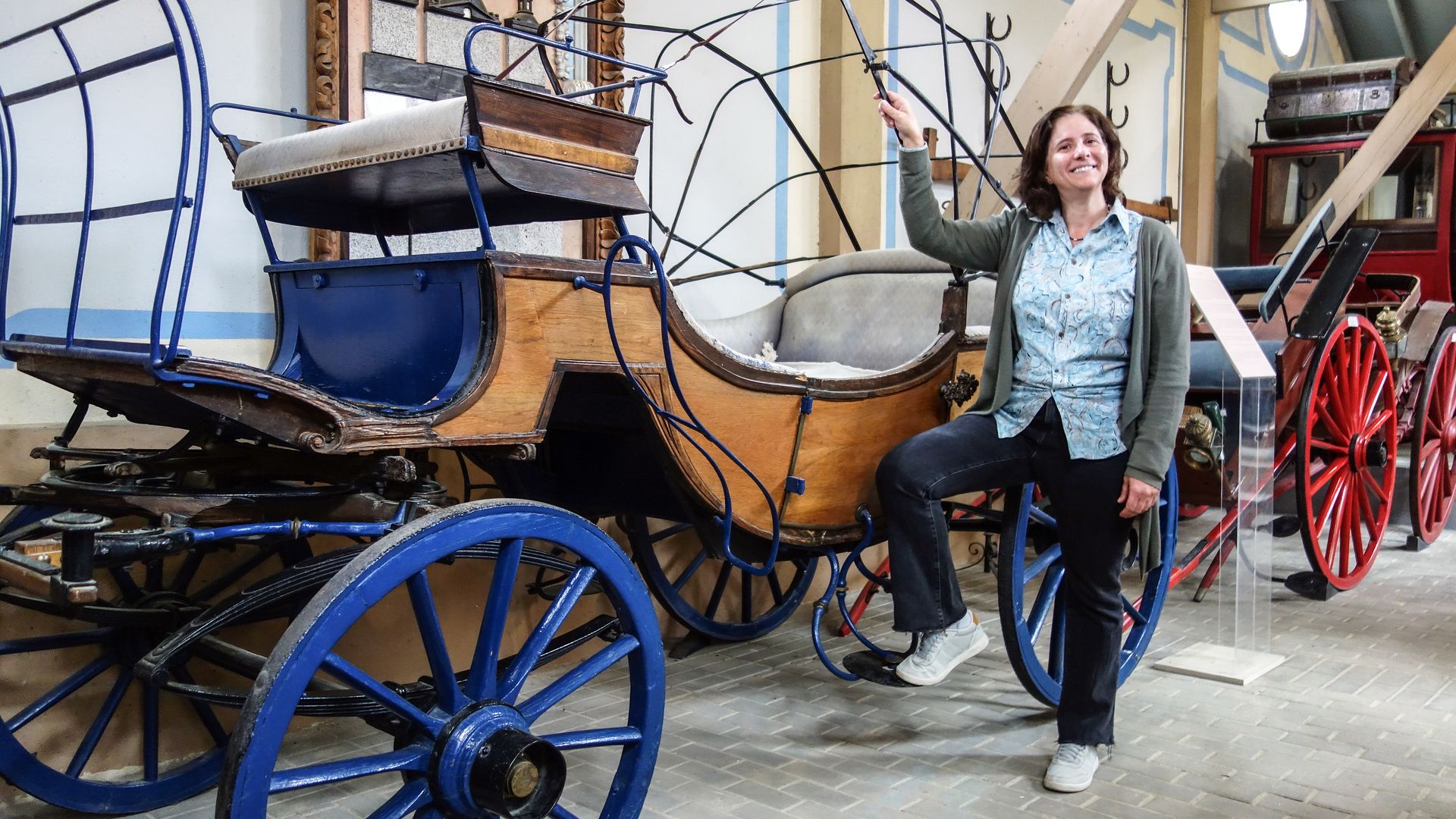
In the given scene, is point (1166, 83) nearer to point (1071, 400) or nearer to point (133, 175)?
point (1071, 400)

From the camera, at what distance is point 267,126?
277 centimetres

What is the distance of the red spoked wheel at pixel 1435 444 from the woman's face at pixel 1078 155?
294 centimetres

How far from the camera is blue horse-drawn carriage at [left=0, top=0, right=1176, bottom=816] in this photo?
5.81ft

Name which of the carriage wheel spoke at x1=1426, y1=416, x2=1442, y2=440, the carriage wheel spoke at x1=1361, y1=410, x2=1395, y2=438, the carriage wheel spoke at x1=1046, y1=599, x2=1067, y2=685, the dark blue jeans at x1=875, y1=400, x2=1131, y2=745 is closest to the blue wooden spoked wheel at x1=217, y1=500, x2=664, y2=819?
the dark blue jeans at x1=875, y1=400, x2=1131, y2=745

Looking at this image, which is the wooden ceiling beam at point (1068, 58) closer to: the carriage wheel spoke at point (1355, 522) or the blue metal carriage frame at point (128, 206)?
the carriage wheel spoke at point (1355, 522)

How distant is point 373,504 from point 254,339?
1.03 metres

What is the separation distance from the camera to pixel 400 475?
75.7 inches

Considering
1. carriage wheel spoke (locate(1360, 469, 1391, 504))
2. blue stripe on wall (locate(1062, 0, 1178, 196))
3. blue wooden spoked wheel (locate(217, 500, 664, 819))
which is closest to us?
blue wooden spoked wheel (locate(217, 500, 664, 819))

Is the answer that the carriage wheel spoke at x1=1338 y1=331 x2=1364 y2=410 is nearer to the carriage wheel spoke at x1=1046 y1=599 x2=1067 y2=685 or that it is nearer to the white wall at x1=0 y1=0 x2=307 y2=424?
the carriage wheel spoke at x1=1046 y1=599 x2=1067 y2=685

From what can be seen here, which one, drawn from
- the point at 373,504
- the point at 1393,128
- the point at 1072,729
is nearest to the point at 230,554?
the point at 373,504

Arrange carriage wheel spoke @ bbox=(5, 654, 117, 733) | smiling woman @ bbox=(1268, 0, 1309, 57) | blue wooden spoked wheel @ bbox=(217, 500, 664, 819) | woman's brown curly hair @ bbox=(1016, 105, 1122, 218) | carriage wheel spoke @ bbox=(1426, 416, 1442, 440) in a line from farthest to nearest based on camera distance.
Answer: smiling woman @ bbox=(1268, 0, 1309, 57), carriage wheel spoke @ bbox=(1426, 416, 1442, 440), woman's brown curly hair @ bbox=(1016, 105, 1122, 218), carriage wheel spoke @ bbox=(5, 654, 117, 733), blue wooden spoked wheel @ bbox=(217, 500, 664, 819)

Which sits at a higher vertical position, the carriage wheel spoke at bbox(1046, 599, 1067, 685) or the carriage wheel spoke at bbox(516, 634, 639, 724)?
the carriage wheel spoke at bbox(516, 634, 639, 724)

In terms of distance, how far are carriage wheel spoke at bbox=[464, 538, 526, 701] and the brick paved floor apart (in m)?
0.72

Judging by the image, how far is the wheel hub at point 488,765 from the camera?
1.77 metres
